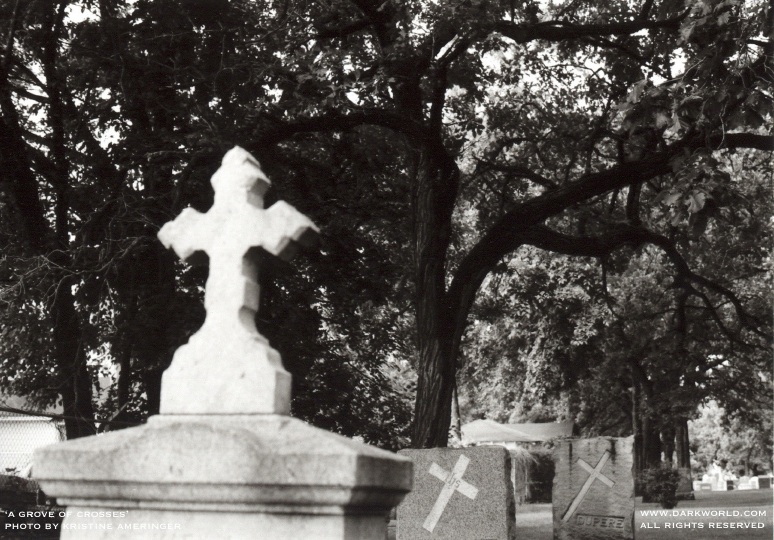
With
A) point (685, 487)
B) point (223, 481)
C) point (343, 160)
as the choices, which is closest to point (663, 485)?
point (685, 487)

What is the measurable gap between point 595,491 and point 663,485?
44.4 ft

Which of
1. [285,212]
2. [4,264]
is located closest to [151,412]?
[4,264]

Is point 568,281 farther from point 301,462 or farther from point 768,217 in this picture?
point 301,462

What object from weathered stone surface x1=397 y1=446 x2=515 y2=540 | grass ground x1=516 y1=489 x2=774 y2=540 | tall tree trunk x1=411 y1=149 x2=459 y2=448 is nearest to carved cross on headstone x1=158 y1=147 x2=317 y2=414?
weathered stone surface x1=397 y1=446 x2=515 y2=540

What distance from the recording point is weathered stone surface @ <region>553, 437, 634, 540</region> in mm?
13648

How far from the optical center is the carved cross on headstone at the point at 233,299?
3021 mm

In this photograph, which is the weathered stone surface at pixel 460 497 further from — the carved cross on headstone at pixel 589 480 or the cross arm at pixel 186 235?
the cross arm at pixel 186 235

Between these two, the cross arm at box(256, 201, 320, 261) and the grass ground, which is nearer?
the cross arm at box(256, 201, 320, 261)

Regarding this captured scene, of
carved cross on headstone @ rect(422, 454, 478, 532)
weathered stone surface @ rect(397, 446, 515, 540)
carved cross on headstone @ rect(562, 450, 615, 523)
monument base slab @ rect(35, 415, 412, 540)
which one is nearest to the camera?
monument base slab @ rect(35, 415, 412, 540)

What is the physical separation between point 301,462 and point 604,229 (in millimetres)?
14223

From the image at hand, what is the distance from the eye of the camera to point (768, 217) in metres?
20.2

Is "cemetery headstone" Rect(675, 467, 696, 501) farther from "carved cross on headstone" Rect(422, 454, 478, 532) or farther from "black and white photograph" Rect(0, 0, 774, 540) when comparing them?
"carved cross on headstone" Rect(422, 454, 478, 532)

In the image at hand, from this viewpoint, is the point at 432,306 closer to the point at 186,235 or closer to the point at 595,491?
the point at 595,491

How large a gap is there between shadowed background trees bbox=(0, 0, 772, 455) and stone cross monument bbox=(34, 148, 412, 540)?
687cm
